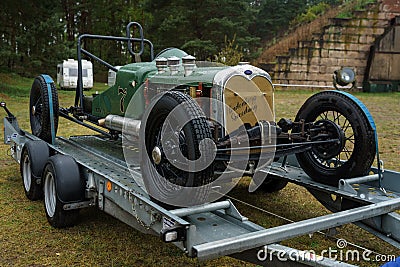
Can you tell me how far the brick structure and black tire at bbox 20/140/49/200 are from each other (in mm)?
16525

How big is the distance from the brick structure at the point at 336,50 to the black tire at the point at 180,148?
57.1 feet

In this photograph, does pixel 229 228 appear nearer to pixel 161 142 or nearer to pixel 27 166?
pixel 161 142

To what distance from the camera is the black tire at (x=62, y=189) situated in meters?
4.05

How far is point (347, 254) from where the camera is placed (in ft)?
12.7

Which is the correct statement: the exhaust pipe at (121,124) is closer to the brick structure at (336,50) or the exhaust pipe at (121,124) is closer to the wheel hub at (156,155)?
the wheel hub at (156,155)

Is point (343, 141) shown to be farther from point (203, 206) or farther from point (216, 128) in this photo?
point (203, 206)

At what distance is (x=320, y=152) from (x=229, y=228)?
1.87m

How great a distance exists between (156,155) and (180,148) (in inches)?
8.6

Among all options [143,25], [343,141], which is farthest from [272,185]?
[143,25]

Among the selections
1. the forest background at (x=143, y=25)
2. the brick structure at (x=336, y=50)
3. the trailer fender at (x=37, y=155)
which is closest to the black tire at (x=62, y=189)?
the trailer fender at (x=37, y=155)

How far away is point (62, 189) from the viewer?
13.2 feet

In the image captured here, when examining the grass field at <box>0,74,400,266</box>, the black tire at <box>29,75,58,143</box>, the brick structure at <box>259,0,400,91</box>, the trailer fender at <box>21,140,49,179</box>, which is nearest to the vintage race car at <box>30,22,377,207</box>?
the black tire at <box>29,75,58,143</box>

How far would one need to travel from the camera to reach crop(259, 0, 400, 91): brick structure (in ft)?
67.4

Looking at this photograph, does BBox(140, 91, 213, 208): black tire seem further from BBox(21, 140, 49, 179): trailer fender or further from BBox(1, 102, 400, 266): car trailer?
BBox(21, 140, 49, 179): trailer fender
